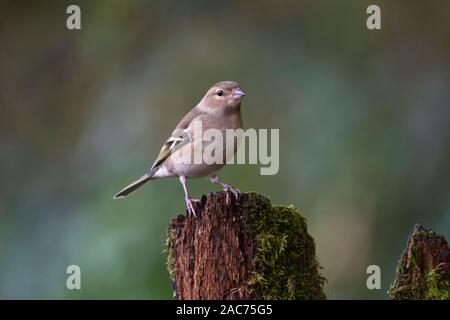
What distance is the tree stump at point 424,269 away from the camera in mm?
4238

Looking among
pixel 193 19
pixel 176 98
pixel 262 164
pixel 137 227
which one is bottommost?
pixel 137 227

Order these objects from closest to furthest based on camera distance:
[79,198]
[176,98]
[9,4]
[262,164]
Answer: [262,164] → [79,198] → [176,98] → [9,4]

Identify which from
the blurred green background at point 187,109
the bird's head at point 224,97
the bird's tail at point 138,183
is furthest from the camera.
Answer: the blurred green background at point 187,109

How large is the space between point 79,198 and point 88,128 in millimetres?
1269

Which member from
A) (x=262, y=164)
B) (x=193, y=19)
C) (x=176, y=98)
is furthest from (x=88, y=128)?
(x=262, y=164)

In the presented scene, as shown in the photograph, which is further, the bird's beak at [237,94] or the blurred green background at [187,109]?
the blurred green background at [187,109]

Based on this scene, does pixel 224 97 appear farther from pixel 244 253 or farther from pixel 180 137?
pixel 244 253

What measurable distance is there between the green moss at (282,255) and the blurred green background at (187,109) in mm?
3224

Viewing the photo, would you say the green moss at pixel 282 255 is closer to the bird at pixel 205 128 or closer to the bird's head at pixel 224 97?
the bird at pixel 205 128

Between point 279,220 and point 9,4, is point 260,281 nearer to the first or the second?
point 279,220

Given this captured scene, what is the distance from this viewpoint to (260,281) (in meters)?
4.43

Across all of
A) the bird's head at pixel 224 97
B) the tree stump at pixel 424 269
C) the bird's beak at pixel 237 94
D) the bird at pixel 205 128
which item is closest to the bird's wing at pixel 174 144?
the bird at pixel 205 128

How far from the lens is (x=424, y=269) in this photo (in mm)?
4293

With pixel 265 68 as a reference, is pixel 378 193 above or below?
below
